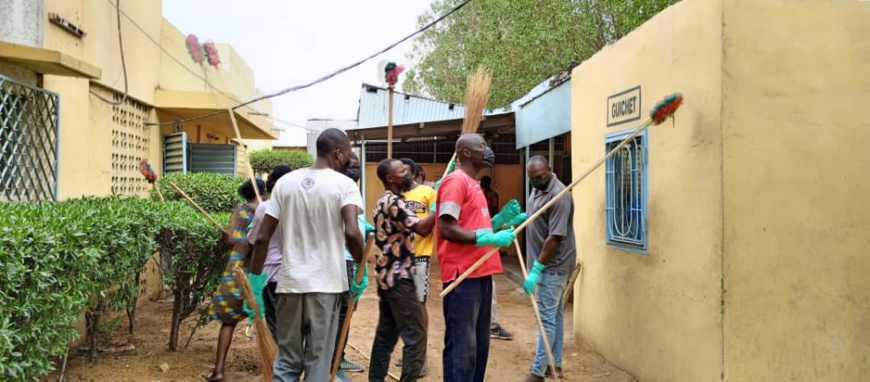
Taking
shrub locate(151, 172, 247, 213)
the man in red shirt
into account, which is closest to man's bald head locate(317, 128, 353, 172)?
the man in red shirt

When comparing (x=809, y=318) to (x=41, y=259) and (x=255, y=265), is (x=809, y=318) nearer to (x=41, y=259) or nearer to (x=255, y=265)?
(x=255, y=265)

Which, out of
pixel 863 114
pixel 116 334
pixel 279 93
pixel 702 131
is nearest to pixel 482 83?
pixel 279 93

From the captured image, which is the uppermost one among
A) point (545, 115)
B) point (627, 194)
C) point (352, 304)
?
point (545, 115)

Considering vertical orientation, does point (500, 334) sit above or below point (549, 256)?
below

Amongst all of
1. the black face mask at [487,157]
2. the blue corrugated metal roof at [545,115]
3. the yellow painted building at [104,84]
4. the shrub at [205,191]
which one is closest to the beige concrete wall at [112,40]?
the yellow painted building at [104,84]

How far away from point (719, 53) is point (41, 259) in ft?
13.1

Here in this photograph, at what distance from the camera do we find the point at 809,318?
399 centimetres

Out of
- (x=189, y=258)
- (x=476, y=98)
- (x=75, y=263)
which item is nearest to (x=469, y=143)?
(x=75, y=263)

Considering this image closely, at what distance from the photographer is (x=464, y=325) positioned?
4082mm

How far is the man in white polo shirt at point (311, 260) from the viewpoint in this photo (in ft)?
12.0

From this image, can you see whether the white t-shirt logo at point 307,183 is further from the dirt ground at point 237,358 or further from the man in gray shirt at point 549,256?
the dirt ground at point 237,358

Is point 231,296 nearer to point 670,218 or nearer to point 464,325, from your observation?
point 464,325

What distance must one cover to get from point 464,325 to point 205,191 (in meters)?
6.09

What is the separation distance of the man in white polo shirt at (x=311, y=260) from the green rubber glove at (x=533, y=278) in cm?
156
